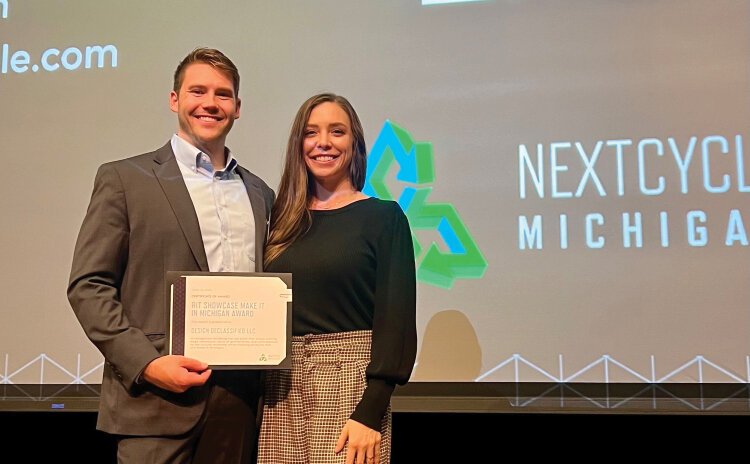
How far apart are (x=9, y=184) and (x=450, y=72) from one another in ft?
5.25

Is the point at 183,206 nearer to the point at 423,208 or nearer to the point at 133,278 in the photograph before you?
the point at 133,278

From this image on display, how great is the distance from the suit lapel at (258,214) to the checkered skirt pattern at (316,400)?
0.20m

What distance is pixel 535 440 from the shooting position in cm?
282

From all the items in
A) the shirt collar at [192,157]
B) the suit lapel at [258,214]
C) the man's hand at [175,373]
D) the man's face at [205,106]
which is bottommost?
the man's hand at [175,373]

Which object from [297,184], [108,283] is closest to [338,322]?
[297,184]

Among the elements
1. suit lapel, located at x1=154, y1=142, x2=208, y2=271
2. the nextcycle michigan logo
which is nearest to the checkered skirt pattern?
suit lapel, located at x1=154, y1=142, x2=208, y2=271

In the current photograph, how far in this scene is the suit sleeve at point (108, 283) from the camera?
5.21 feet

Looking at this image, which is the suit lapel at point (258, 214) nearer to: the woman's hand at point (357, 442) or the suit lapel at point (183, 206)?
the suit lapel at point (183, 206)

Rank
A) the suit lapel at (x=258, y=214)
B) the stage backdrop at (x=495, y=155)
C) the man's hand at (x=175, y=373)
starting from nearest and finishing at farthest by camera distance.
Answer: the man's hand at (x=175, y=373), the suit lapel at (x=258, y=214), the stage backdrop at (x=495, y=155)

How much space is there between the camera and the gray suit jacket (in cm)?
161

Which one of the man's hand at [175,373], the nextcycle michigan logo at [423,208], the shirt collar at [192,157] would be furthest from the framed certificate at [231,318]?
the nextcycle michigan logo at [423,208]

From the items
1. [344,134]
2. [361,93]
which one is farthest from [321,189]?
[361,93]

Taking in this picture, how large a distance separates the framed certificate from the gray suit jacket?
0.08 meters

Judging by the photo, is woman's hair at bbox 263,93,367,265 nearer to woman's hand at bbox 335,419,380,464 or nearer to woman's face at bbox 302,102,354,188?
woman's face at bbox 302,102,354,188
